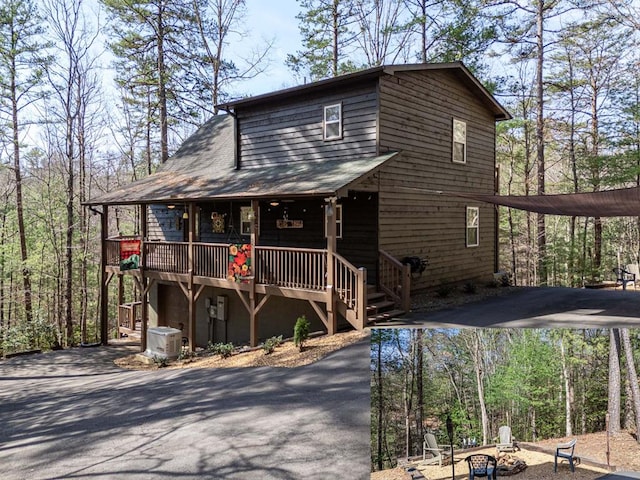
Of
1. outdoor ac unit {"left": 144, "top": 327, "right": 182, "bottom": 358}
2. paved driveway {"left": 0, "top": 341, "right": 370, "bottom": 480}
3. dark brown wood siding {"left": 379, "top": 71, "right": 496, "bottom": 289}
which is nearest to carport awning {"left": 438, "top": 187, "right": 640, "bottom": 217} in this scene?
dark brown wood siding {"left": 379, "top": 71, "right": 496, "bottom": 289}

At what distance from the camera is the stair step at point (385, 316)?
9.31 meters

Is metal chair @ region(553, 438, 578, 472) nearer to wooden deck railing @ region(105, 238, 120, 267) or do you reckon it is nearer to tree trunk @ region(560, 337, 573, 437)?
tree trunk @ region(560, 337, 573, 437)

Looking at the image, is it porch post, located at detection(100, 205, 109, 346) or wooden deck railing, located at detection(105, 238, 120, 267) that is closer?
porch post, located at detection(100, 205, 109, 346)

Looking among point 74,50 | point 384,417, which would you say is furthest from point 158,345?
point 74,50

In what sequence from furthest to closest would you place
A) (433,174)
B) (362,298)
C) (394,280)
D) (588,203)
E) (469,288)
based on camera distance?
1. (469,288)
2. (433,174)
3. (394,280)
4. (362,298)
5. (588,203)

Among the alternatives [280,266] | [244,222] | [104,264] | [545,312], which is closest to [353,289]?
[280,266]

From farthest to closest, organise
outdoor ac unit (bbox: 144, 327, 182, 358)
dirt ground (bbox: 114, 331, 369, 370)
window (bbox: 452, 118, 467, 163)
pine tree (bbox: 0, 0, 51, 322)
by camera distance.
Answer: pine tree (bbox: 0, 0, 51, 322)
window (bbox: 452, 118, 467, 163)
outdoor ac unit (bbox: 144, 327, 182, 358)
dirt ground (bbox: 114, 331, 369, 370)

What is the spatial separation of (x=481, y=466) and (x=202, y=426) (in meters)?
3.89

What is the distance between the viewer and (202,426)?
5.72 meters

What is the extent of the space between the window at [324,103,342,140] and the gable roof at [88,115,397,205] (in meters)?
0.67

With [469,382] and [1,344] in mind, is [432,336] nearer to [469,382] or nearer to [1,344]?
[469,382]

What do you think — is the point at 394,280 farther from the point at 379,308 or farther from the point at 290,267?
the point at 290,267

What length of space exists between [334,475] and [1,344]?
65.5 feet

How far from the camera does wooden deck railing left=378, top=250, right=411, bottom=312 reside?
9.95 meters
